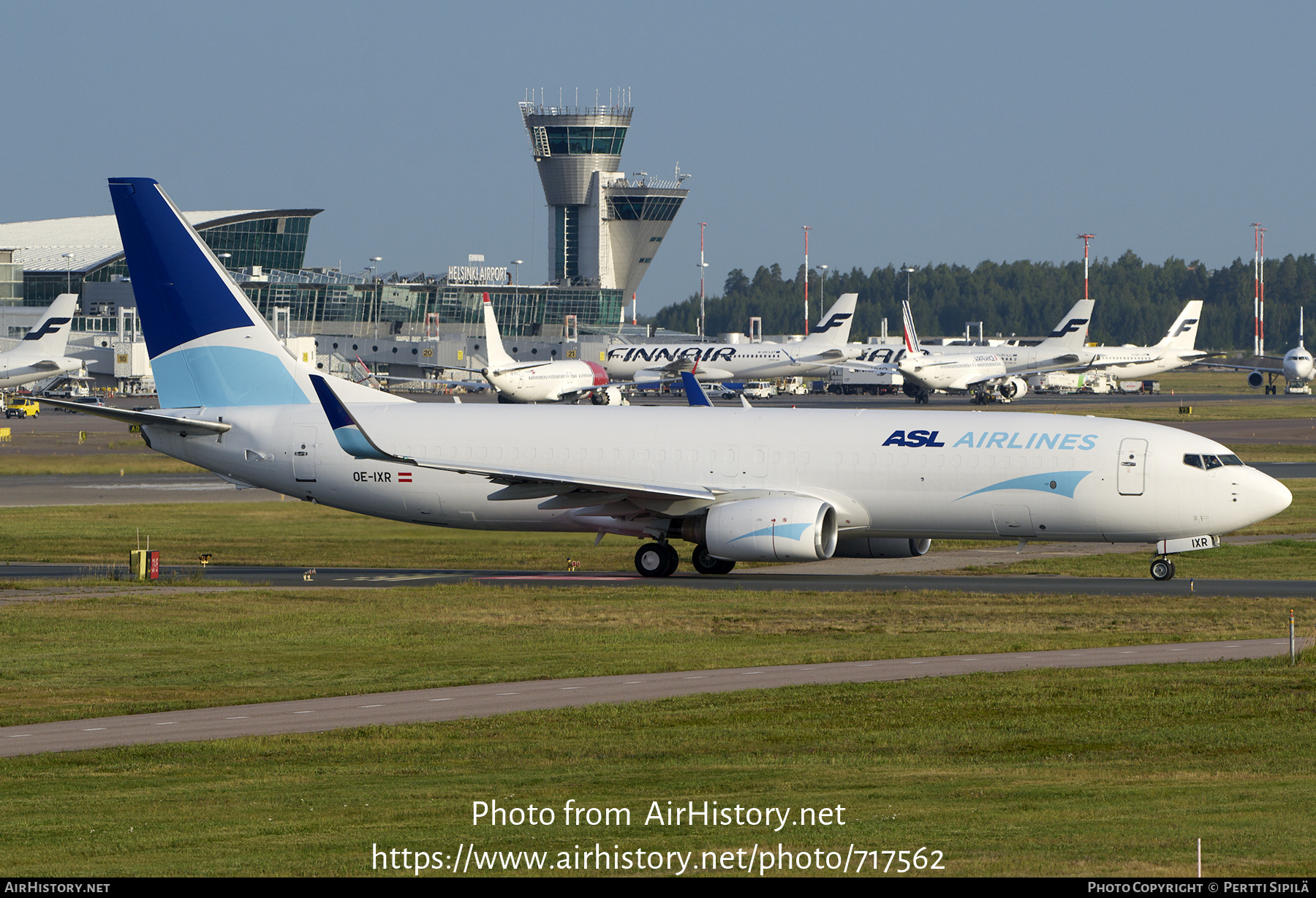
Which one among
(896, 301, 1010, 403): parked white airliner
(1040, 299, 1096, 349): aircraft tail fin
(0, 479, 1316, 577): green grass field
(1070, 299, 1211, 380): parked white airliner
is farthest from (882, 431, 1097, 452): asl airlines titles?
(1040, 299, 1096, 349): aircraft tail fin

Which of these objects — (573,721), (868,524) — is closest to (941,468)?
(868,524)

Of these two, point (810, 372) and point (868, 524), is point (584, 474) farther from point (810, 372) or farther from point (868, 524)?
point (810, 372)

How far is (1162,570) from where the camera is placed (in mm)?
39156

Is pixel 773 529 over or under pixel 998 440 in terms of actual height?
under

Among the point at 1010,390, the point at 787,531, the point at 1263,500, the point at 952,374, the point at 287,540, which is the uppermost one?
the point at 952,374

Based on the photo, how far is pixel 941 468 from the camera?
3888 cm

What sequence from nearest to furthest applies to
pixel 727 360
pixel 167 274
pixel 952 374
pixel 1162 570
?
pixel 1162 570 → pixel 167 274 → pixel 952 374 → pixel 727 360

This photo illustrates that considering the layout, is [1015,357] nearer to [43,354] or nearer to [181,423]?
[43,354]

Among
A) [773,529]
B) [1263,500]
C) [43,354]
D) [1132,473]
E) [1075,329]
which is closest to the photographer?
[1263,500]

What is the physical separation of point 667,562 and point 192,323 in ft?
49.3

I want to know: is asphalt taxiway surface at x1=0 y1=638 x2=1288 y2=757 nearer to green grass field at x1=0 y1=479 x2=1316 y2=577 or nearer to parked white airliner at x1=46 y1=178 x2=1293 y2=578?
parked white airliner at x1=46 y1=178 x2=1293 y2=578

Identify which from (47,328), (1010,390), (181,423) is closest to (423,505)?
(181,423)
